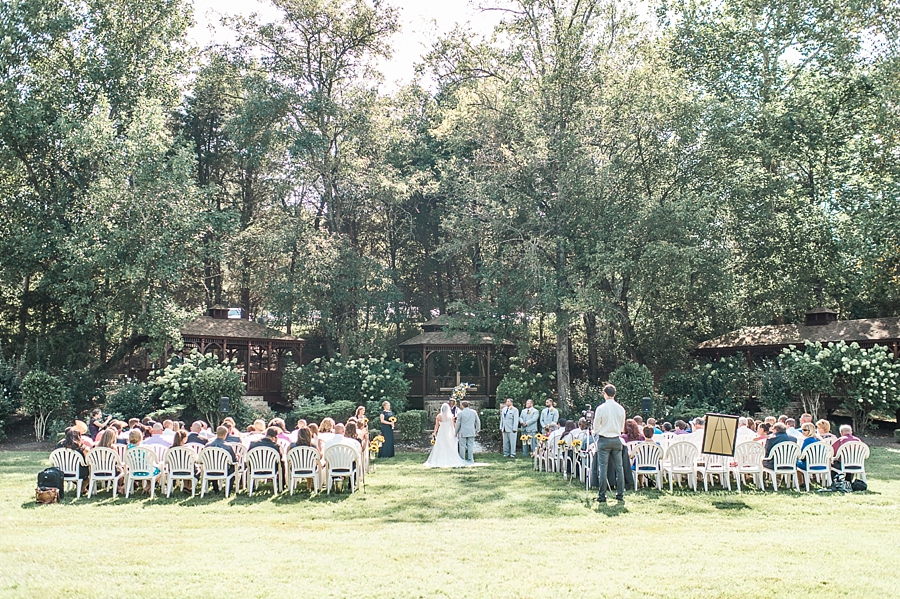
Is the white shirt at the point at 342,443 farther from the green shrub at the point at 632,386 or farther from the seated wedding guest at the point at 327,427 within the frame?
the green shrub at the point at 632,386

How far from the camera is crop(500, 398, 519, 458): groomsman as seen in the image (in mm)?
Answer: 17609

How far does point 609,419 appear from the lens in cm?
1041

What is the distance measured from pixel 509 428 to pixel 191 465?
864 centimetres

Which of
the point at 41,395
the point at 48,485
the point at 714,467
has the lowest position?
the point at 714,467

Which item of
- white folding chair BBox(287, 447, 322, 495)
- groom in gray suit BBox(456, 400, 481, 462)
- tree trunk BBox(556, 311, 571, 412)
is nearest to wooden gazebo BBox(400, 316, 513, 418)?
tree trunk BBox(556, 311, 571, 412)

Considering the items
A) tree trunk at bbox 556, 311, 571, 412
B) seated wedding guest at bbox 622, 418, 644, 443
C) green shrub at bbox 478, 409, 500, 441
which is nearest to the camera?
seated wedding guest at bbox 622, 418, 644, 443

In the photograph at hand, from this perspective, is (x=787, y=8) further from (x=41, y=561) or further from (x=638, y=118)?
(x=41, y=561)

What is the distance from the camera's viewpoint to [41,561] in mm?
6953

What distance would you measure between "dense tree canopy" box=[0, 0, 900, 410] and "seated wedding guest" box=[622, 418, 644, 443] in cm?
964

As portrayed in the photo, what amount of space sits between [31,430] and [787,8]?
103ft

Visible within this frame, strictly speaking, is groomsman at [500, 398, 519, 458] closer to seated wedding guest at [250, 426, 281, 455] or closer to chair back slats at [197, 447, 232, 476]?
seated wedding guest at [250, 426, 281, 455]

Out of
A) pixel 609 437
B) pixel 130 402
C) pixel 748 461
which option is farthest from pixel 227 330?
pixel 748 461

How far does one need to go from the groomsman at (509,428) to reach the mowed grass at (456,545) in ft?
18.1

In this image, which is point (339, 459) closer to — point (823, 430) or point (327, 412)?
point (823, 430)
